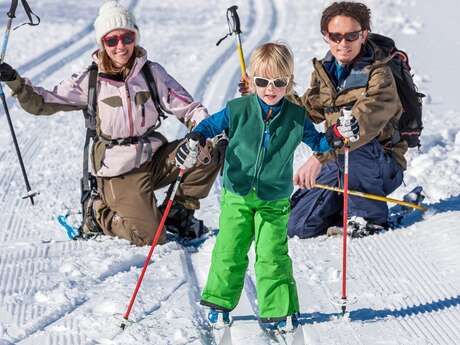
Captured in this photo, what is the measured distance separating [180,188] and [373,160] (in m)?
1.23

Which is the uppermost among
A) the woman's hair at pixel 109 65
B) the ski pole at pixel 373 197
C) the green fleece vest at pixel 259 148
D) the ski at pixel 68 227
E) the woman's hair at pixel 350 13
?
the woman's hair at pixel 350 13

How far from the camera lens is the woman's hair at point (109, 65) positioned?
486 centimetres

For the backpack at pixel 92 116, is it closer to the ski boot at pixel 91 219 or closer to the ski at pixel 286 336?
the ski boot at pixel 91 219

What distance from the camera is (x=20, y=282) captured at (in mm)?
4406

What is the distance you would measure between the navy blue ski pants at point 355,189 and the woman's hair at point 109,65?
4.54 feet

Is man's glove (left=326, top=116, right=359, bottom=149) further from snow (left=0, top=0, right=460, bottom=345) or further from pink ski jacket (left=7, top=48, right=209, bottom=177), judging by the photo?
pink ski jacket (left=7, top=48, right=209, bottom=177)

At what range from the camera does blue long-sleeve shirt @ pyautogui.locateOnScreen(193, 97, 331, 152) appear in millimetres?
3783

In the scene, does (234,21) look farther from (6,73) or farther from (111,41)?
(6,73)

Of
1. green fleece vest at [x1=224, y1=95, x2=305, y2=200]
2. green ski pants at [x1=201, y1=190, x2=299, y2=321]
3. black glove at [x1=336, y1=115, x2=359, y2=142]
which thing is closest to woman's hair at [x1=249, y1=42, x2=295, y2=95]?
green fleece vest at [x1=224, y1=95, x2=305, y2=200]

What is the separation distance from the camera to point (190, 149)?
3740mm

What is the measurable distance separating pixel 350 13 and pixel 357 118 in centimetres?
59

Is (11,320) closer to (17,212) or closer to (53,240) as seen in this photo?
(53,240)

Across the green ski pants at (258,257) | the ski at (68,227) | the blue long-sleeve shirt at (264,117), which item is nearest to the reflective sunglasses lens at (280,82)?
the blue long-sleeve shirt at (264,117)

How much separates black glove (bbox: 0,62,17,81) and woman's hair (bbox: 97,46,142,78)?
0.50 metres
